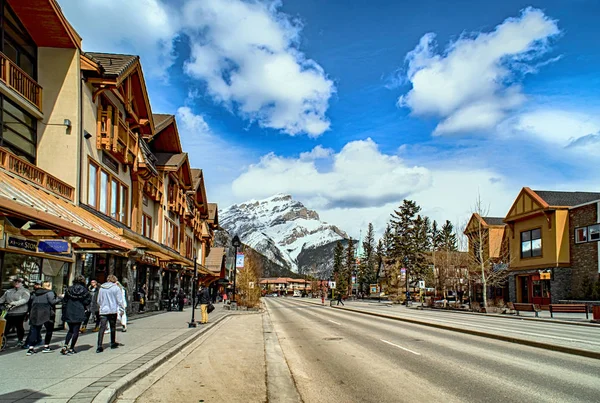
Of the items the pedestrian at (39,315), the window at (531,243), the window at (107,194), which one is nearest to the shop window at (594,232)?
the window at (531,243)

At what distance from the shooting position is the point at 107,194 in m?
23.0

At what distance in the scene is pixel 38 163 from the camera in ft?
57.6

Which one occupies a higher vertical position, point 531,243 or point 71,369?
point 531,243

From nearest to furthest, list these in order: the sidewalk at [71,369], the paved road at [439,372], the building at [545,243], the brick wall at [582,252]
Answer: the sidewalk at [71,369] → the paved road at [439,372] → the brick wall at [582,252] → the building at [545,243]

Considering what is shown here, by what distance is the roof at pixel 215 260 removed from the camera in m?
64.2

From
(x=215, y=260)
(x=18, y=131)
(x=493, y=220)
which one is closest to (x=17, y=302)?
(x=18, y=131)

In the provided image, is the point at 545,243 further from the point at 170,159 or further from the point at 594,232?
the point at 170,159

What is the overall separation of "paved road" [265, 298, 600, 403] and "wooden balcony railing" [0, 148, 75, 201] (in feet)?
29.5

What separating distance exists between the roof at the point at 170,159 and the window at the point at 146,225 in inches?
163

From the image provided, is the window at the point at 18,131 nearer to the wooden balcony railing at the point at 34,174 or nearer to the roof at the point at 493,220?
the wooden balcony railing at the point at 34,174

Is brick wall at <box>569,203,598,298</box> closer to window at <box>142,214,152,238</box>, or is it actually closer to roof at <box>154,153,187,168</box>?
roof at <box>154,153,187,168</box>

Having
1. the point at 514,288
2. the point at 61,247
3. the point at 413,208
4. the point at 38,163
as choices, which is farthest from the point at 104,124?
the point at 413,208

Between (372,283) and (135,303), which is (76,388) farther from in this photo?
(372,283)

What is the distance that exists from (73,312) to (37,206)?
2.75 metres
